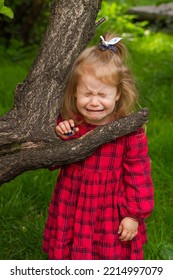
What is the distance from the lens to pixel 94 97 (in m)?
2.57

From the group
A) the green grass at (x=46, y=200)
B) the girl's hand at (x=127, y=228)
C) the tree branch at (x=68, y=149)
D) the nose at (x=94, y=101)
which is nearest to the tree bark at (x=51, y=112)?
the tree branch at (x=68, y=149)

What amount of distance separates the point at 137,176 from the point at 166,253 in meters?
0.71

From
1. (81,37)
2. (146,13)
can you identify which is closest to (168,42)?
(146,13)

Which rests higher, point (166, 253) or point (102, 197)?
point (102, 197)

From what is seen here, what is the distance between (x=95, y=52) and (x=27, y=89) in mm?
350

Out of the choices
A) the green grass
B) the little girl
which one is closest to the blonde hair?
the little girl

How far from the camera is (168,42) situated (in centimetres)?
848

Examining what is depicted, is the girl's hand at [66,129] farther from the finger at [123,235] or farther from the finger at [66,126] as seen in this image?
Result: the finger at [123,235]

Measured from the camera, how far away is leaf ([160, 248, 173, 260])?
3.10 m

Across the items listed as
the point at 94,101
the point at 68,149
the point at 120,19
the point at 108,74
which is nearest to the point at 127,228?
the point at 68,149

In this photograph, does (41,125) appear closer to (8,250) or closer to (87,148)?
(87,148)

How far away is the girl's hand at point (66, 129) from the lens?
8.72 feet

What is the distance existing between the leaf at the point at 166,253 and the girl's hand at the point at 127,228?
50 cm

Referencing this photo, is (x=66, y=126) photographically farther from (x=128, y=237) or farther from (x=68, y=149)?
(x=128, y=237)
